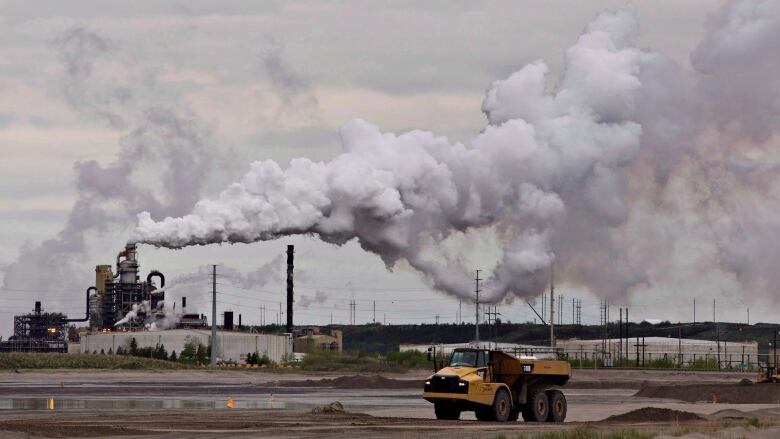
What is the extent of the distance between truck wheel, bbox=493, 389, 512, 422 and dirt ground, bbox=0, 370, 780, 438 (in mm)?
1082

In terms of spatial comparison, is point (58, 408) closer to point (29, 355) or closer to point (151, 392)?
point (151, 392)

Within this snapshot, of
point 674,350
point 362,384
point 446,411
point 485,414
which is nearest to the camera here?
point 485,414

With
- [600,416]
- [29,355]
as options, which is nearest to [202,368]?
[29,355]

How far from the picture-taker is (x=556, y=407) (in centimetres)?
5872

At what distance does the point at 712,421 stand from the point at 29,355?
393 feet

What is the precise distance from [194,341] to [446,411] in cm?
12884

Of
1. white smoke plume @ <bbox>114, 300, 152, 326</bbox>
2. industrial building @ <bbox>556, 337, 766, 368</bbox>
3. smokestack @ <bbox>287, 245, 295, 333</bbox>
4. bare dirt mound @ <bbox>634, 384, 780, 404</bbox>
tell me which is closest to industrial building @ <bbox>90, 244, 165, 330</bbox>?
white smoke plume @ <bbox>114, 300, 152, 326</bbox>

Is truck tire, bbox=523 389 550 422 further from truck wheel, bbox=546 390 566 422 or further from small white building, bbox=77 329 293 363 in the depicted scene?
small white building, bbox=77 329 293 363

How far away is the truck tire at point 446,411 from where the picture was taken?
2235 inches

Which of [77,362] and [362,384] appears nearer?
[362,384]

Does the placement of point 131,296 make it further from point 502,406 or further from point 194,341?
point 502,406

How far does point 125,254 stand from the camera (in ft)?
646

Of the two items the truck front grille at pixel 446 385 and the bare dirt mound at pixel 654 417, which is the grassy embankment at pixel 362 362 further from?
the truck front grille at pixel 446 385

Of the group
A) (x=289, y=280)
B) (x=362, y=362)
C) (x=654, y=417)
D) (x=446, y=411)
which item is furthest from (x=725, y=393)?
(x=289, y=280)
